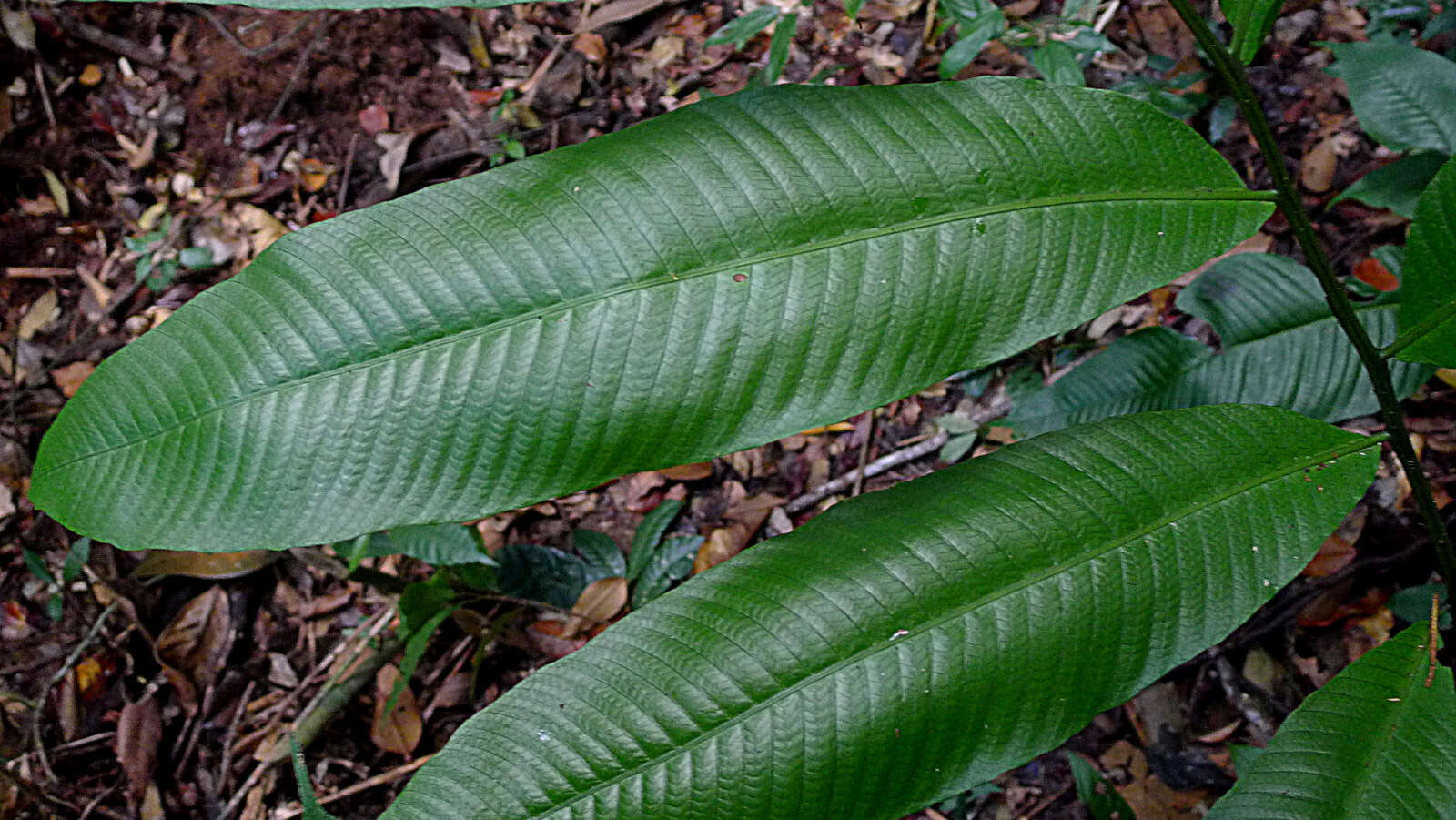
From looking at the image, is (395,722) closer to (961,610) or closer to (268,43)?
(961,610)

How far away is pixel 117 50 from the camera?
2637mm

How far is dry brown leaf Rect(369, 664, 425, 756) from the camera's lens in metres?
1.73

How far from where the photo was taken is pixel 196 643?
1.89 metres

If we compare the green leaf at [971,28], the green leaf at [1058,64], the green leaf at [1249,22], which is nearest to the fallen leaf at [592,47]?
the green leaf at [971,28]

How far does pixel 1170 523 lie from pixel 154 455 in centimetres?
75

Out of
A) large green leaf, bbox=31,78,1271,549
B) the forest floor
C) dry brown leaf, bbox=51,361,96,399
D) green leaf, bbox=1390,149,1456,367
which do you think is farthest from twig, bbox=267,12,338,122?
green leaf, bbox=1390,149,1456,367

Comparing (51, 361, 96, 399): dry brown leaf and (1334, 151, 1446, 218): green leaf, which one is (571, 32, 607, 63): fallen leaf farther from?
(1334, 151, 1446, 218): green leaf

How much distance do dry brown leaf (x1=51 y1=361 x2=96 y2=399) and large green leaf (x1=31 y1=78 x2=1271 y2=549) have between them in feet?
6.15

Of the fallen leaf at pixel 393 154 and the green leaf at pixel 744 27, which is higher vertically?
the green leaf at pixel 744 27

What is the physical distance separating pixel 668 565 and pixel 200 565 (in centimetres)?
95

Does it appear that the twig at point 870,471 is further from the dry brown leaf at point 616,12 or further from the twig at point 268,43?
the twig at point 268,43

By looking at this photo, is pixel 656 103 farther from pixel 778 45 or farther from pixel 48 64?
pixel 48 64

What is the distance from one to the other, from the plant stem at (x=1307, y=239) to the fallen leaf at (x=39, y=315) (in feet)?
8.58

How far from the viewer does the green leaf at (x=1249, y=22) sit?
30.7 inches
